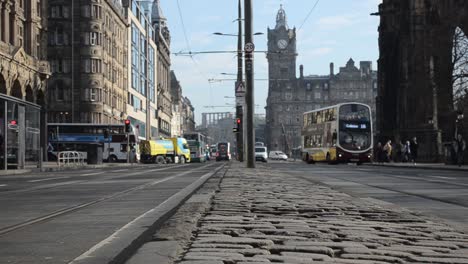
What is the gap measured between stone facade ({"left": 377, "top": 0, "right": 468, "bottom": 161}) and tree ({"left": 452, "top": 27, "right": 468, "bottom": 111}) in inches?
42.0

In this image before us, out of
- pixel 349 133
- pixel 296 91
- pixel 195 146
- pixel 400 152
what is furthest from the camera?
pixel 296 91

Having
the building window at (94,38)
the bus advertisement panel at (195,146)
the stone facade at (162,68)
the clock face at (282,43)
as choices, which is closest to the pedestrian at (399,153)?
the bus advertisement panel at (195,146)

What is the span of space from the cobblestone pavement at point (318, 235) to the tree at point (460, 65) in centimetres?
3506

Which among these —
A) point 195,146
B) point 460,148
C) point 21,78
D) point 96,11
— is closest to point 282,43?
point 195,146

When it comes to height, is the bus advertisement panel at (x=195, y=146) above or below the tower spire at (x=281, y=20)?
below

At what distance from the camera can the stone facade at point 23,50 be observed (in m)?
47.4

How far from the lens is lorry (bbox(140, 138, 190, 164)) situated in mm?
71875

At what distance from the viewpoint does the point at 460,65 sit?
1716 inches

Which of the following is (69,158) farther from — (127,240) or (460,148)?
(127,240)

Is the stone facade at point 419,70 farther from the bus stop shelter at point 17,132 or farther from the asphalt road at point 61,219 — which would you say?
the asphalt road at point 61,219

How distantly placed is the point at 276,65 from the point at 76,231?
18227cm

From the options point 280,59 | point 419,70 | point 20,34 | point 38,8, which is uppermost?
point 280,59

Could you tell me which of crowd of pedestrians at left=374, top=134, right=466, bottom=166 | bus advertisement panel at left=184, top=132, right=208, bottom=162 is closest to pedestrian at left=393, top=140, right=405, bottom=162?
crowd of pedestrians at left=374, top=134, right=466, bottom=166

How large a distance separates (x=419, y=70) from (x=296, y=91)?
122146 mm
